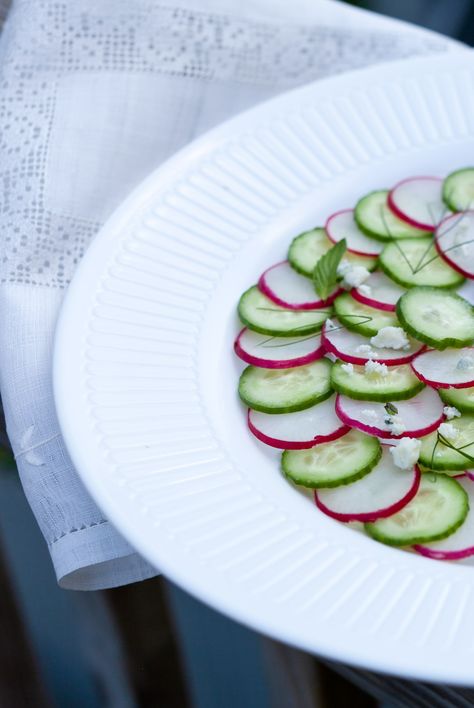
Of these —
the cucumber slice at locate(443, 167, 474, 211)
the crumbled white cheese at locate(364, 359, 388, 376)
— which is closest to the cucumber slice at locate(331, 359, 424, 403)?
the crumbled white cheese at locate(364, 359, 388, 376)

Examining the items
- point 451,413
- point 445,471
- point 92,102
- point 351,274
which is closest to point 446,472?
point 445,471

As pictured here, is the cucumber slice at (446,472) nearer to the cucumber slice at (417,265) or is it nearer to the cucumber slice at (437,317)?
the cucumber slice at (437,317)

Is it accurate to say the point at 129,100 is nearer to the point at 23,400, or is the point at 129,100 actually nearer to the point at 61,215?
the point at 61,215

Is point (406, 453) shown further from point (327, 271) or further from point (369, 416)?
point (327, 271)

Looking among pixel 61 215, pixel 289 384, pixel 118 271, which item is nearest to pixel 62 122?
pixel 61 215

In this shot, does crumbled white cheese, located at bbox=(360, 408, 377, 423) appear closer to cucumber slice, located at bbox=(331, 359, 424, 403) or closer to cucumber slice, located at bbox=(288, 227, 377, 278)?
cucumber slice, located at bbox=(331, 359, 424, 403)
